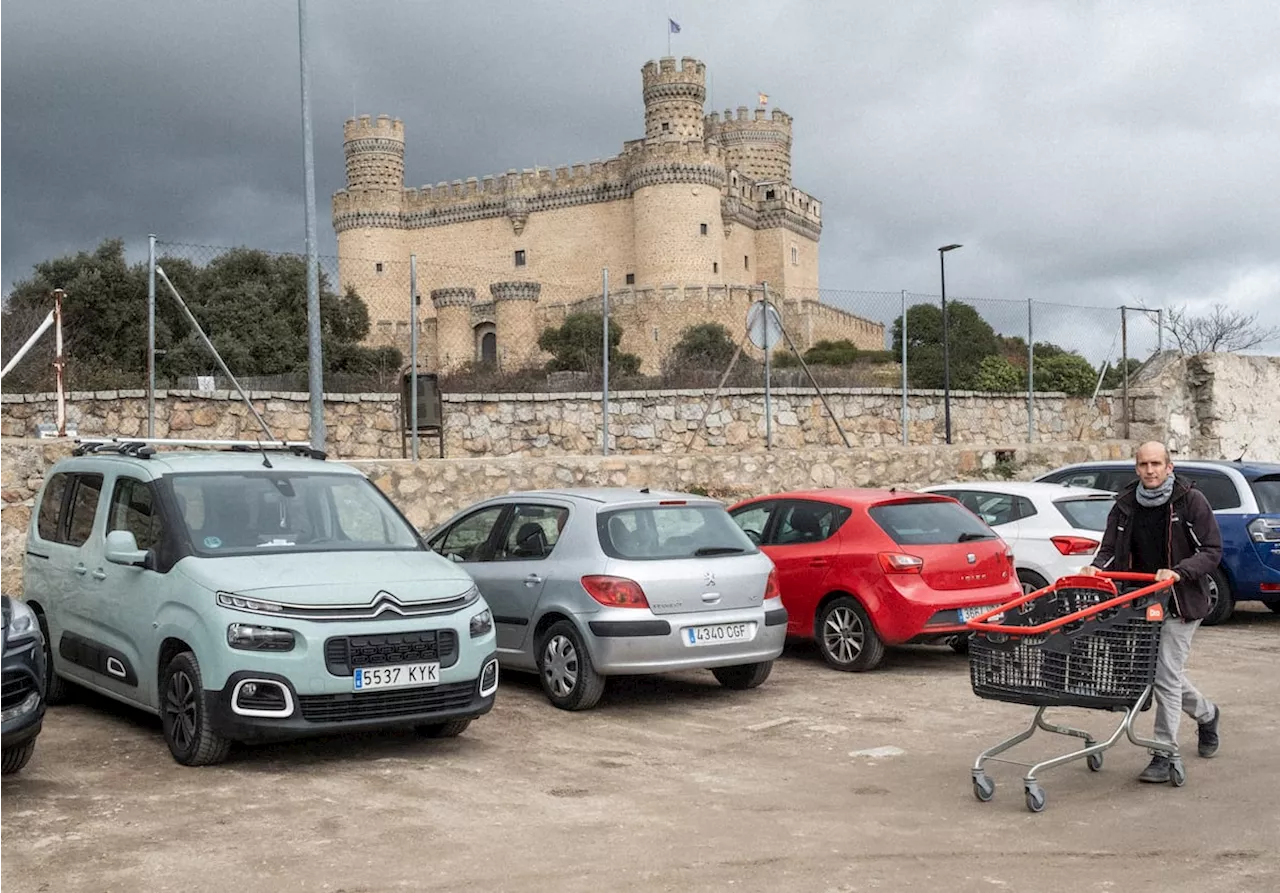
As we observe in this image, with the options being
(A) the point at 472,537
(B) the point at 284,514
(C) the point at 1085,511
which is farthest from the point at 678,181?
(B) the point at 284,514

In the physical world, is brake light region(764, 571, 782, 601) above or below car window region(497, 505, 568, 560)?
below

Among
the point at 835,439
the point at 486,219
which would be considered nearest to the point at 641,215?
the point at 486,219

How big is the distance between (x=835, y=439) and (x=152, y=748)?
14735mm

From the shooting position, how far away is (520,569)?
884 centimetres

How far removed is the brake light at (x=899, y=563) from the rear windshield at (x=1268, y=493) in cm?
460

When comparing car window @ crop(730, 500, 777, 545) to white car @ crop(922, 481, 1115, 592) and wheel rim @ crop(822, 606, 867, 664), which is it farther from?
white car @ crop(922, 481, 1115, 592)

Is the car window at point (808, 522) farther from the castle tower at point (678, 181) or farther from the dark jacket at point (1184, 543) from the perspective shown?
the castle tower at point (678, 181)

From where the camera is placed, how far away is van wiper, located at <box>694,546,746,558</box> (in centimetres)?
865

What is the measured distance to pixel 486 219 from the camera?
284 ft

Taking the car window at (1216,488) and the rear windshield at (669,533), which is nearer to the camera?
the rear windshield at (669,533)

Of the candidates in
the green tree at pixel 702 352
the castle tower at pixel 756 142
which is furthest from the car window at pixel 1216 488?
the castle tower at pixel 756 142

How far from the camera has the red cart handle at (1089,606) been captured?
5914 millimetres

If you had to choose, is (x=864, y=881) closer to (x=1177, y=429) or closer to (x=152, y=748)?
(x=152, y=748)

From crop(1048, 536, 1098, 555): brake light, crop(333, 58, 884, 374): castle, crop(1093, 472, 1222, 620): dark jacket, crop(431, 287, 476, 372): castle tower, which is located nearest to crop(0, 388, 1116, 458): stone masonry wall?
crop(1048, 536, 1098, 555): brake light
